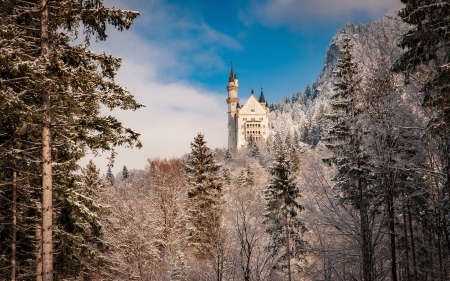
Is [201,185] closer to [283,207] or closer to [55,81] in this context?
[283,207]

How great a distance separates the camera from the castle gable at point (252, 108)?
369ft

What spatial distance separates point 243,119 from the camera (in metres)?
112

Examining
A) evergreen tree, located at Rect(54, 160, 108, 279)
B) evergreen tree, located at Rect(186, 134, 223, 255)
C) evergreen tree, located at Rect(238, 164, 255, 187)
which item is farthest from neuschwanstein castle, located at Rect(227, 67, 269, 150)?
evergreen tree, located at Rect(54, 160, 108, 279)

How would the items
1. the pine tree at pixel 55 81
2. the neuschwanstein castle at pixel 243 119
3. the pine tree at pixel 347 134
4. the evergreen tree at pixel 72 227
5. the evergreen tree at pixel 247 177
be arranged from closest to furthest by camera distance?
the pine tree at pixel 55 81
the evergreen tree at pixel 72 227
the pine tree at pixel 347 134
the evergreen tree at pixel 247 177
the neuschwanstein castle at pixel 243 119

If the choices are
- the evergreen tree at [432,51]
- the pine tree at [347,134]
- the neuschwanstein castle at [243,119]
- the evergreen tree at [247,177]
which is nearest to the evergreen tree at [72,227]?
the evergreen tree at [432,51]

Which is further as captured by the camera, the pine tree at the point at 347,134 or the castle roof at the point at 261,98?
the castle roof at the point at 261,98

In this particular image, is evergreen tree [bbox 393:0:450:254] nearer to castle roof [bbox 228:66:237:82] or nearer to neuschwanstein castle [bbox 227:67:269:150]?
neuschwanstein castle [bbox 227:67:269:150]

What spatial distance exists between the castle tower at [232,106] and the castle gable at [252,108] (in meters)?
4.44

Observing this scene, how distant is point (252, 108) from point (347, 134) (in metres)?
Answer: 99.1

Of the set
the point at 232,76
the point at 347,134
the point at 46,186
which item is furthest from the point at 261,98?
the point at 46,186

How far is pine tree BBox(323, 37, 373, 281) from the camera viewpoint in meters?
13.4

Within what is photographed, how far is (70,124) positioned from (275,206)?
17.5 metres

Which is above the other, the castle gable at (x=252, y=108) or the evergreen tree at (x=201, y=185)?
the castle gable at (x=252, y=108)

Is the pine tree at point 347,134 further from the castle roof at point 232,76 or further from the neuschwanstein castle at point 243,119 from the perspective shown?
the castle roof at point 232,76
